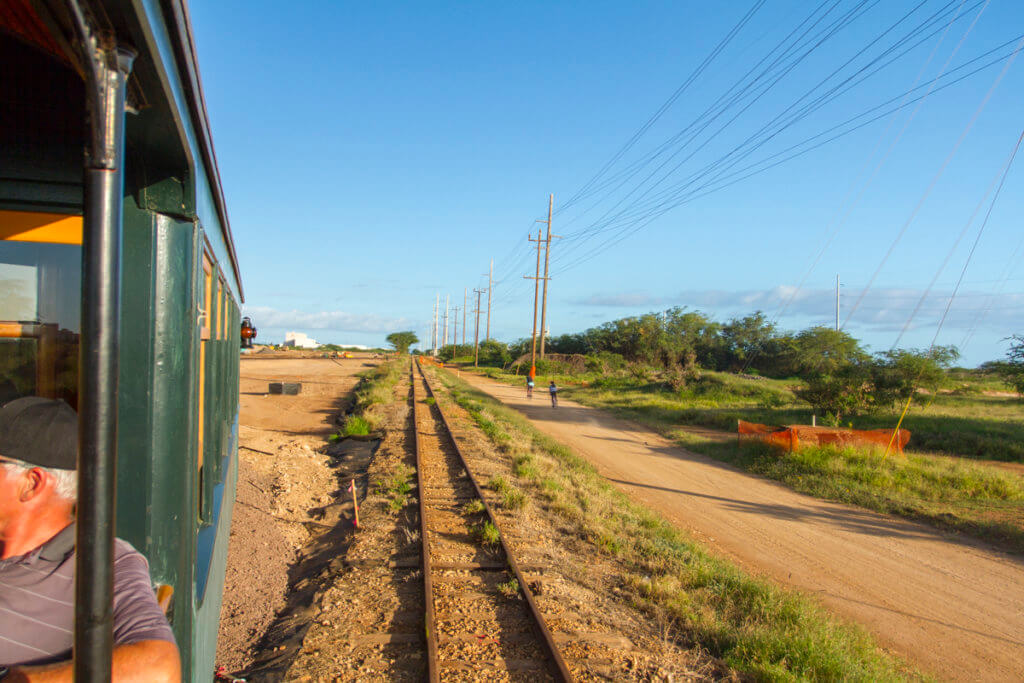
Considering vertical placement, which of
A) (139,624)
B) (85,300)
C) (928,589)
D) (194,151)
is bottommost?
(928,589)

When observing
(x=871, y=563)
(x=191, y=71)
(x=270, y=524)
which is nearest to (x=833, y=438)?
(x=871, y=563)

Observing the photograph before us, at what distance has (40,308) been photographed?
2.84 m

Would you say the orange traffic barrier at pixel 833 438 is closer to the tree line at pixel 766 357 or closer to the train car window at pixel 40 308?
the tree line at pixel 766 357

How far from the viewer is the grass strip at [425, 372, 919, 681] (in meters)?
4.77

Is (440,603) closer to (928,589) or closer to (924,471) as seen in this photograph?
(928,589)

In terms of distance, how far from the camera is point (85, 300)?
1.09 meters

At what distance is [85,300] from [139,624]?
1066mm

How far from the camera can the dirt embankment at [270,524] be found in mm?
5676

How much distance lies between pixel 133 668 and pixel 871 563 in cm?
862

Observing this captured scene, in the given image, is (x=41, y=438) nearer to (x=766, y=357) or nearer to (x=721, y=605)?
(x=721, y=605)

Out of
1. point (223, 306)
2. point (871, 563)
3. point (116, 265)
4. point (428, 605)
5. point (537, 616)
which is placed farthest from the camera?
point (871, 563)

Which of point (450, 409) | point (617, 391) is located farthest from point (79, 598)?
point (617, 391)

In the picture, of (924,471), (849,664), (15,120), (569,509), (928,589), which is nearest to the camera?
(15,120)

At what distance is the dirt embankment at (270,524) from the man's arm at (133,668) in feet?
12.5
